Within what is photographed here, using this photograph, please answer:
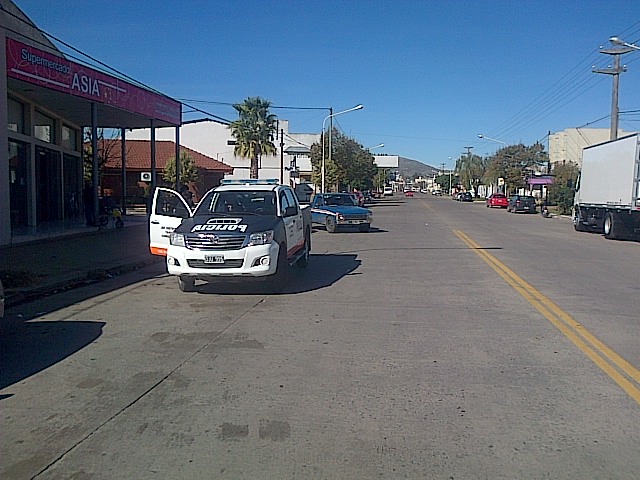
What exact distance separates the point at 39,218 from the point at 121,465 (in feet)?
80.0

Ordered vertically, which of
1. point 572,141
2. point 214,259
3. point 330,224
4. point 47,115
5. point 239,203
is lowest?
point 330,224

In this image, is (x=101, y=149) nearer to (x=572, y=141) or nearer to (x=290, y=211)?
(x=290, y=211)

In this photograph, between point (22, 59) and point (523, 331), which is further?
point (22, 59)

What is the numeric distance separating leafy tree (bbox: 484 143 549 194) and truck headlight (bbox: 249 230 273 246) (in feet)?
248

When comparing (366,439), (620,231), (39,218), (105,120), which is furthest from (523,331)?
(105,120)

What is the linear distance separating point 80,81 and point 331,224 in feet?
35.0

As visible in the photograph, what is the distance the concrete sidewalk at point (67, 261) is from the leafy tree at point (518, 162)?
66100mm

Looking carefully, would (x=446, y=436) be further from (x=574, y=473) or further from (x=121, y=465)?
(x=121, y=465)

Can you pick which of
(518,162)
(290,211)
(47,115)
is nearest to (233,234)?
(290,211)

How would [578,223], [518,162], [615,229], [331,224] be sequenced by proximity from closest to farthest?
1. [615,229]
2. [331,224]
3. [578,223]
4. [518,162]

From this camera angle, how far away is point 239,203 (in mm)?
13531

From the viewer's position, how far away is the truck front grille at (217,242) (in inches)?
459

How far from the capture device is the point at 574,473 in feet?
15.4

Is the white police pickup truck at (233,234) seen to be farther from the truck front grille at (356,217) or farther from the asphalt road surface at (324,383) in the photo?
the truck front grille at (356,217)
